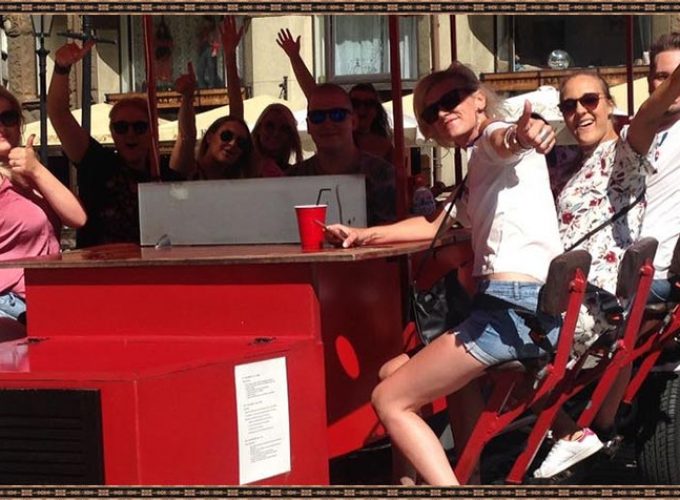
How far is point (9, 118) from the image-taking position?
4422 mm

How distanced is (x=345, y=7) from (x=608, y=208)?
1.19 m

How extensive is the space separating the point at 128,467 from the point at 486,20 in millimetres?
14965

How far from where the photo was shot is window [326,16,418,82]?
17.1 meters

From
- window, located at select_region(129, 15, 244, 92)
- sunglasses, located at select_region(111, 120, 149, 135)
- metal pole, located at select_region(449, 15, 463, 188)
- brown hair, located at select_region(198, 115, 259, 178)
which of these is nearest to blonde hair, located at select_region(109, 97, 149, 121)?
sunglasses, located at select_region(111, 120, 149, 135)

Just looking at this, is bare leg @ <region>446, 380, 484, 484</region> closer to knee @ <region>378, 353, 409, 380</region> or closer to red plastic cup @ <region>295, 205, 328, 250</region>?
knee @ <region>378, 353, 409, 380</region>

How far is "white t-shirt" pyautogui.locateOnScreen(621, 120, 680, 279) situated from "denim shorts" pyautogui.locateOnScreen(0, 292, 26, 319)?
2.05 meters

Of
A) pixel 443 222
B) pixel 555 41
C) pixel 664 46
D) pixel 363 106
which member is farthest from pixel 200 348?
pixel 555 41

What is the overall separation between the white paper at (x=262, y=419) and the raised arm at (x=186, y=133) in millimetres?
2117

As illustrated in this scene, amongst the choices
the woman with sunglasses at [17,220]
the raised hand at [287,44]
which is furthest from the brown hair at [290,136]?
the woman with sunglasses at [17,220]

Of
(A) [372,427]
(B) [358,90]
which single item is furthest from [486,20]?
(A) [372,427]

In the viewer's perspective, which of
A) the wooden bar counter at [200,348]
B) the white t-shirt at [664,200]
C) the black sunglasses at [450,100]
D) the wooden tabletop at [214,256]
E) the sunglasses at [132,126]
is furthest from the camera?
the sunglasses at [132,126]

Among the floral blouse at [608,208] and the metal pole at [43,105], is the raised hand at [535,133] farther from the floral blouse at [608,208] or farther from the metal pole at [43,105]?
the metal pole at [43,105]

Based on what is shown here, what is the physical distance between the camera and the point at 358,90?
236 inches

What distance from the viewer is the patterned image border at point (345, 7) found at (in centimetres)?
355
